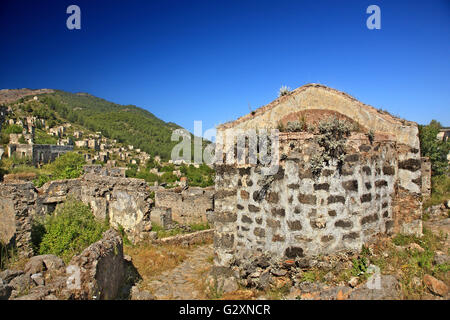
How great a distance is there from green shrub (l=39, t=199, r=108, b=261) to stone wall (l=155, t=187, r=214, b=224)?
5282mm

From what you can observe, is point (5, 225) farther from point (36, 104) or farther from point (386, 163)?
point (36, 104)

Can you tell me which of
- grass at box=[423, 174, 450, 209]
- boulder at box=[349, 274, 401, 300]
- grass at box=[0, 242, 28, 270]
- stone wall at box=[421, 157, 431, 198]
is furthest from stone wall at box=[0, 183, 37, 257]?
stone wall at box=[421, 157, 431, 198]

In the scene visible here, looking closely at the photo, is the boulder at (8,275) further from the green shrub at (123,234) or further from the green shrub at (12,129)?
the green shrub at (12,129)

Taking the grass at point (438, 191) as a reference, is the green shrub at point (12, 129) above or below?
above

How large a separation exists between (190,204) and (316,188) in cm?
1062

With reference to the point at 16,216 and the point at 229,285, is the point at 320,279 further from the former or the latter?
the point at 16,216

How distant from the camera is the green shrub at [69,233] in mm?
9086

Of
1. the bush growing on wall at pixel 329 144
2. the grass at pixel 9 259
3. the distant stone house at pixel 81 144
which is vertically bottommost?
the grass at pixel 9 259

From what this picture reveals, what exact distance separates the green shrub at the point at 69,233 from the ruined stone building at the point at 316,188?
5.14 metres

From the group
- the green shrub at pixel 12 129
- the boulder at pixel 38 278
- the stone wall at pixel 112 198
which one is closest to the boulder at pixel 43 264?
the boulder at pixel 38 278

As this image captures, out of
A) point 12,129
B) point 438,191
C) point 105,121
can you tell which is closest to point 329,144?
point 438,191

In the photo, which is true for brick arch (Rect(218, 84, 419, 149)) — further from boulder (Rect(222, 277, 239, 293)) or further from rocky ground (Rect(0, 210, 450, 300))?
boulder (Rect(222, 277, 239, 293))

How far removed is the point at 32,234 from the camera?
30.5 feet

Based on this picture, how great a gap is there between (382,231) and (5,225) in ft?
35.6
